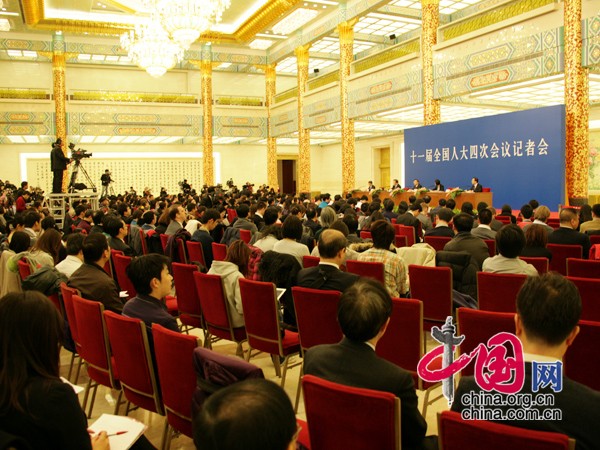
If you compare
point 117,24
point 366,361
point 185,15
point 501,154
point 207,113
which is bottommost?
point 366,361

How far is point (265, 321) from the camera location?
351 cm

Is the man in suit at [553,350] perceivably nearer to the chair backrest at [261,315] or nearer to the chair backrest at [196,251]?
the chair backrest at [261,315]

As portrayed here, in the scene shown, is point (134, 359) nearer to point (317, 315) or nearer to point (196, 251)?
point (317, 315)

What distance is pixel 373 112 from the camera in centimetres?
1593

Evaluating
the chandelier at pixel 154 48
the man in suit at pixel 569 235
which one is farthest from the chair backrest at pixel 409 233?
the chandelier at pixel 154 48

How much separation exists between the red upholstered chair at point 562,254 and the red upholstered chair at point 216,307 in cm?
303

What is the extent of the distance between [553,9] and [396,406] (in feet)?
34.8

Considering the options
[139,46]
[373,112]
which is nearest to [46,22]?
[139,46]

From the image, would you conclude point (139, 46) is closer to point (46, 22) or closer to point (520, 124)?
point (46, 22)

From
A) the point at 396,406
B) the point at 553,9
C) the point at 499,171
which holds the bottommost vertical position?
the point at 396,406

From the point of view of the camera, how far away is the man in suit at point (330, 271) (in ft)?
11.1

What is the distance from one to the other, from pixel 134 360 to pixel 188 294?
169 cm

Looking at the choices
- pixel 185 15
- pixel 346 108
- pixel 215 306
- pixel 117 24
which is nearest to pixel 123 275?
pixel 215 306

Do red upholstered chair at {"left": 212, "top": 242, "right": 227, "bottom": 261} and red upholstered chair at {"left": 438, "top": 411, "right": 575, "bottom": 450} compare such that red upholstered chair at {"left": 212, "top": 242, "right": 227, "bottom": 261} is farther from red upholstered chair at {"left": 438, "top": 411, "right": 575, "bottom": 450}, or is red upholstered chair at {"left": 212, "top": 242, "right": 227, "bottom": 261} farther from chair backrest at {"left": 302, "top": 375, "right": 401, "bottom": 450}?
red upholstered chair at {"left": 438, "top": 411, "right": 575, "bottom": 450}
